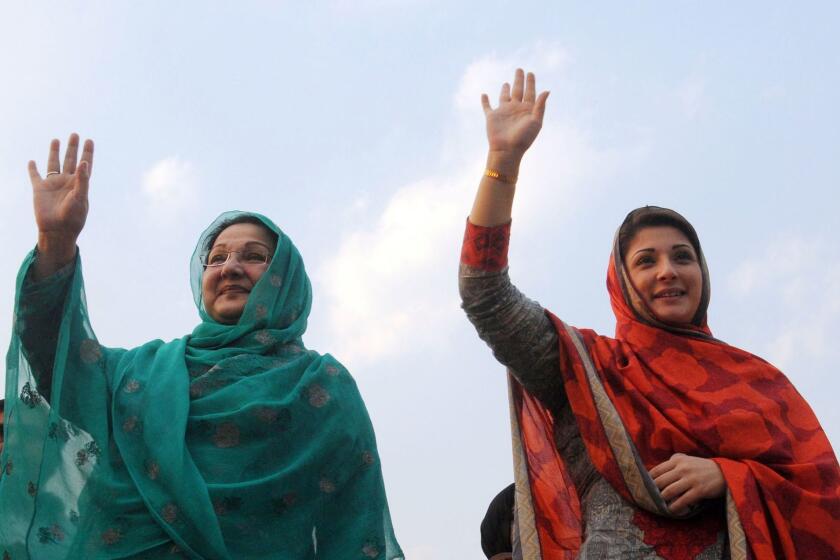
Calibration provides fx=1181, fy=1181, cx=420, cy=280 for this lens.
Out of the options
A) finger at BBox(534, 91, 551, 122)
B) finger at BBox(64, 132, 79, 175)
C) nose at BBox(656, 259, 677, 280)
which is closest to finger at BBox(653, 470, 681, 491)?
nose at BBox(656, 259, 677, 280)

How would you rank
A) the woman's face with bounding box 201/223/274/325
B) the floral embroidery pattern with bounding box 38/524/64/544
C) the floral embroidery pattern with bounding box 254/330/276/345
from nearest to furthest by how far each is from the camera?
the floral embroidery pattern with bounding box 38/524/64/544 → the floral embroidery pattern with bounding box 254/330/276/345 → the woman's face with bounding box 201/223/274/325

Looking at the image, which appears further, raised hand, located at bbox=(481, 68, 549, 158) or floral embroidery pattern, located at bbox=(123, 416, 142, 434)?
raised hand, located at bbox=(481, 68, 549, 158)

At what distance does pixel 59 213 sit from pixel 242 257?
0.87 m

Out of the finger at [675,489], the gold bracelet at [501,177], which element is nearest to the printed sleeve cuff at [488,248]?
the gold bracelet at [501,177]

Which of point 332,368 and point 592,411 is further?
point 332,368

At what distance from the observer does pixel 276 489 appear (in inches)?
141

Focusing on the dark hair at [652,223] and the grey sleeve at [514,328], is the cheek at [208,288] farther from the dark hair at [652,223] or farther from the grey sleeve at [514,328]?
the dark hair at [652,223]

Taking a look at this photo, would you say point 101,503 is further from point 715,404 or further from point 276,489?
point 715,404

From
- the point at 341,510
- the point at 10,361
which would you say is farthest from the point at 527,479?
the point at 10,361

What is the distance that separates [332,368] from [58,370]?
93 centimetres

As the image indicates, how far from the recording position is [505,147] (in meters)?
3.80

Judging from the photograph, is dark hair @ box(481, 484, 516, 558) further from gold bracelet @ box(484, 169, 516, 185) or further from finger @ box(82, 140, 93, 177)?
finger @ box(82, 140, 93, 177)

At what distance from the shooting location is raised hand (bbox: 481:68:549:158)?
381 cm

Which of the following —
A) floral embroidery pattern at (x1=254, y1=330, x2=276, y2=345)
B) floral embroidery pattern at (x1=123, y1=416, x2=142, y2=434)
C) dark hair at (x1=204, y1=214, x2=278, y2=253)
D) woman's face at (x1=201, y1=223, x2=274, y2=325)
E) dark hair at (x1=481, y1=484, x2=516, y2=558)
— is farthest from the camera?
dark hair at (x1=481, y1=484, x2=516, y2=558)
